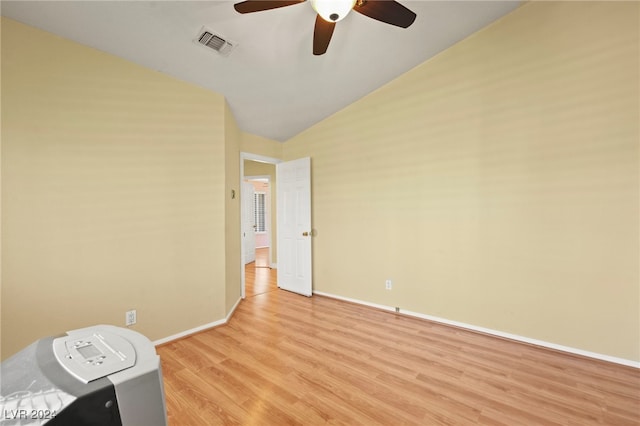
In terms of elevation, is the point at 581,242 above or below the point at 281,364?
above

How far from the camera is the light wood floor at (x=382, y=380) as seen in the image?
5.60 feet

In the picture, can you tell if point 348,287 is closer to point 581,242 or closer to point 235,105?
point 581,242

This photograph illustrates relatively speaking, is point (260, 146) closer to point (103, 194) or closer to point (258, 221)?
point (103, 194)

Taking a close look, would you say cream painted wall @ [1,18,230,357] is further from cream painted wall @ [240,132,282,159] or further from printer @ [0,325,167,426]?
printer @ [0,325,167,426]

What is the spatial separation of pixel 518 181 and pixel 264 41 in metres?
2.72

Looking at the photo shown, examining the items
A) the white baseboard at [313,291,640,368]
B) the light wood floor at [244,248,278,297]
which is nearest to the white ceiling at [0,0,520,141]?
the light wood floor at [244,248,278,297]

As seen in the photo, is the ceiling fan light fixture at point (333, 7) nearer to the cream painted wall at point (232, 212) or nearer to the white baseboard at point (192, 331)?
the cream painted wall at point (232, 212)

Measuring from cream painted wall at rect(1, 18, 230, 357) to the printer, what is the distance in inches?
71.9

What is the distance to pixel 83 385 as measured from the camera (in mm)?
601

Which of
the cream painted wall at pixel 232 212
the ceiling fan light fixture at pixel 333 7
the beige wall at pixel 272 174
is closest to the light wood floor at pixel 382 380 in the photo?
the cream painted wall at pixel 232 212

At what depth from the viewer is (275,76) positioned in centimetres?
298

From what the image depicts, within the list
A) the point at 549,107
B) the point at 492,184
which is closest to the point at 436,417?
the point at 492,184

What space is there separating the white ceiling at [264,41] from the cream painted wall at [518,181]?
0.37 m

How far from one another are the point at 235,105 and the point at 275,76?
2.36 feet
